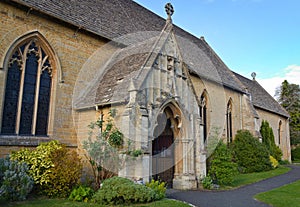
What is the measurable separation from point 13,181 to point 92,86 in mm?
6205

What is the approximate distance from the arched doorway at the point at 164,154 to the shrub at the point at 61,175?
189 inches

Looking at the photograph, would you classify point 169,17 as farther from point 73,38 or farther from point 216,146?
point 216,146

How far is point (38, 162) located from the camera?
950 centimetres

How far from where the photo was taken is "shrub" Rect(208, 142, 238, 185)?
46.2 ft

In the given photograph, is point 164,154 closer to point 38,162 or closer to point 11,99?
point 38,162

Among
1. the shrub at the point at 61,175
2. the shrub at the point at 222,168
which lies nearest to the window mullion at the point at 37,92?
the shrub at the point at 61,175

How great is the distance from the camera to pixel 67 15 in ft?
42.3

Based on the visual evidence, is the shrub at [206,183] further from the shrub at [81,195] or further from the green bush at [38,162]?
the green bush at [38,162]

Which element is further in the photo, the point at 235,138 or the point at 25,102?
the point at 235,138

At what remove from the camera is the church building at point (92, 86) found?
10.5 metres

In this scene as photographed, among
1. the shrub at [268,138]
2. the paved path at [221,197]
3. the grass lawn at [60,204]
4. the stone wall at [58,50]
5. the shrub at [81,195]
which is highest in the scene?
the stone wall at [58,50]

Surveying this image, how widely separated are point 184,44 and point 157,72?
12.0 meters

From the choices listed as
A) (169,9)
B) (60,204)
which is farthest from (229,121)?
(60,204)

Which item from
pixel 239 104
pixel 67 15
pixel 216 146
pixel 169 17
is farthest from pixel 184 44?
pixel 67 15
